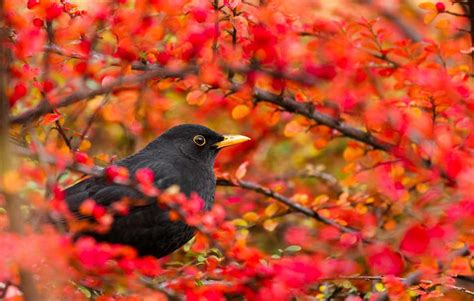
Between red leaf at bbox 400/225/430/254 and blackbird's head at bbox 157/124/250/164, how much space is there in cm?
147

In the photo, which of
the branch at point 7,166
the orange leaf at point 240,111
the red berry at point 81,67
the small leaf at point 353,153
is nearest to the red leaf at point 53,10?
the red berry at point 81,67

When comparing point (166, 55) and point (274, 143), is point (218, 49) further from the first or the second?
A: point (274, 143)

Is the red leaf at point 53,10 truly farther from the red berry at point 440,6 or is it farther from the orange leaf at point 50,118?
the red berry at point 440,6

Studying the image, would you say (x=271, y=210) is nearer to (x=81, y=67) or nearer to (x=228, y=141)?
(x=228, y=141)

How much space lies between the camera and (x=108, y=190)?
A: 5.35 m

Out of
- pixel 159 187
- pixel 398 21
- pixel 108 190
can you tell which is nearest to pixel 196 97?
pixel 159 187

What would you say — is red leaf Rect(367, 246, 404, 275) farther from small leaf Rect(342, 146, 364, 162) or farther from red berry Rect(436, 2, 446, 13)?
red berry Rect(436, 2, 446, 13)

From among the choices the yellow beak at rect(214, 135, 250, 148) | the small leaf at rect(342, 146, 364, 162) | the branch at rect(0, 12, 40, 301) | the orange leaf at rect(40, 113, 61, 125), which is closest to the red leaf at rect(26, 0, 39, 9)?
the orange leaf at rect(40, 113, 61, 125)

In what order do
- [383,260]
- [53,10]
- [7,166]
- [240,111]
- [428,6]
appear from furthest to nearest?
1. [240,111]
2. [383,260]
3. [428,6]
4. [53,10]
5. [7,166]

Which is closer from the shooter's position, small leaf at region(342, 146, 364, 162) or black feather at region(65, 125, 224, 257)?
black feather at region(65, 125, 224, 257)

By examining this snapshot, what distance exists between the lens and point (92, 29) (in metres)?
4.54

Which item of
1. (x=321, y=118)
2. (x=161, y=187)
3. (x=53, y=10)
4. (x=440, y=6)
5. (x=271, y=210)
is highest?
(x=53, y=10)

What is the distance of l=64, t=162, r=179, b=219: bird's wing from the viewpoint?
5277 millimetres

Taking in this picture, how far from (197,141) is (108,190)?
0.85 m
